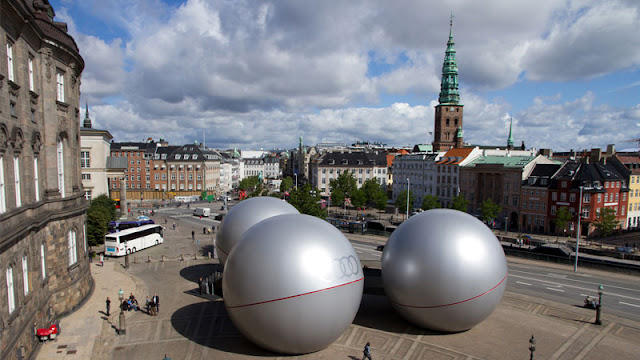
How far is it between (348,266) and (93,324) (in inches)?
626

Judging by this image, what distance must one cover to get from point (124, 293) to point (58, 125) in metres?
12.0


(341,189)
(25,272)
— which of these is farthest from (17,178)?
(341,189)

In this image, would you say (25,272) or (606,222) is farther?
(606,222)

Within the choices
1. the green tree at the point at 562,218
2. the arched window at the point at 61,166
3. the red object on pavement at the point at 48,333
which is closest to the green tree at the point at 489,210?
the green tree at the point at 562,218

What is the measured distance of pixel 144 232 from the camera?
44062 mm

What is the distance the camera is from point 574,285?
31.1 meters

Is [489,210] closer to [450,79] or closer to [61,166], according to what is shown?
[61,166]

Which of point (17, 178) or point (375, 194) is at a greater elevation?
point (17, 178)

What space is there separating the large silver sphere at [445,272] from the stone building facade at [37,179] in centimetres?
1604

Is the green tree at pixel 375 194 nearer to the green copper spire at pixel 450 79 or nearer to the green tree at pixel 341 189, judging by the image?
the green tree at pixel 341 189

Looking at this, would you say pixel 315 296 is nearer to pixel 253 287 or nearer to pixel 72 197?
pixel 253 287

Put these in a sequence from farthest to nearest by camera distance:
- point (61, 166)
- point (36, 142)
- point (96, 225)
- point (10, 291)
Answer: point (96, 225)
point (61, 166)
point (36, 142)
point (10, 291)

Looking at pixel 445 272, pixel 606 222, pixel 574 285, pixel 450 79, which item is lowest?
pixel 574 285

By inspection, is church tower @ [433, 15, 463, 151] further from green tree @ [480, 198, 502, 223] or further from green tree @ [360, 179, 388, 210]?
green tree @ [480, 198, 502, 223]
